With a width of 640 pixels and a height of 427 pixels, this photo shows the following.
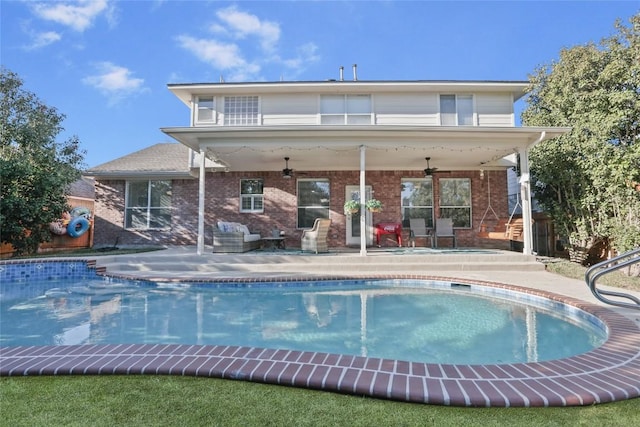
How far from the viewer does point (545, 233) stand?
11391mm

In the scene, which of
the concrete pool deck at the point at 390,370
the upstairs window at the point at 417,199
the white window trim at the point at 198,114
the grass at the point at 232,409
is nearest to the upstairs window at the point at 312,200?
the upstairs window at the point at 417,199

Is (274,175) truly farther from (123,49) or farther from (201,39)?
(123,49)

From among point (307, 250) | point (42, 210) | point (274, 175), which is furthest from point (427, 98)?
point (42, 210)

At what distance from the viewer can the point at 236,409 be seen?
178 centimetres

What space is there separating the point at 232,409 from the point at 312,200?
1015 centimetres

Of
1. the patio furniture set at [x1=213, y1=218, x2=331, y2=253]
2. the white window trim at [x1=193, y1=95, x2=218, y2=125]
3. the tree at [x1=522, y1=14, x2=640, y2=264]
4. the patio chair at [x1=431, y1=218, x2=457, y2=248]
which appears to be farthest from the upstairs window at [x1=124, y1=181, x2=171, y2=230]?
the tree at [x1=522, y1=14, x2=640, y2=264]

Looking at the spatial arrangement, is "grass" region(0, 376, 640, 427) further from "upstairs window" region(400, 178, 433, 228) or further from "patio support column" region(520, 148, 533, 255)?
"upstairs window" region(400, 178, 433, 228)

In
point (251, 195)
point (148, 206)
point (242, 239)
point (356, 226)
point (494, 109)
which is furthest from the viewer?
point (148, 206)

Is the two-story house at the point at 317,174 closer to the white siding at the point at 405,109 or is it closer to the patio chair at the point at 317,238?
the white siding at the point at 405,109

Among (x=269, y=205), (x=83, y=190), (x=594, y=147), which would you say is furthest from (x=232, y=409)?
(x=83, y=190)

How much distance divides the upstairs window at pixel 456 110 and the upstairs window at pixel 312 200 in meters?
4.56

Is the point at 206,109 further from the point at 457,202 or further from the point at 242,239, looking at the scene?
the point at 457,202

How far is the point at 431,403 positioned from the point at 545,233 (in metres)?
11.9

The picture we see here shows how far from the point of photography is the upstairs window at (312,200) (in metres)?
11.8
